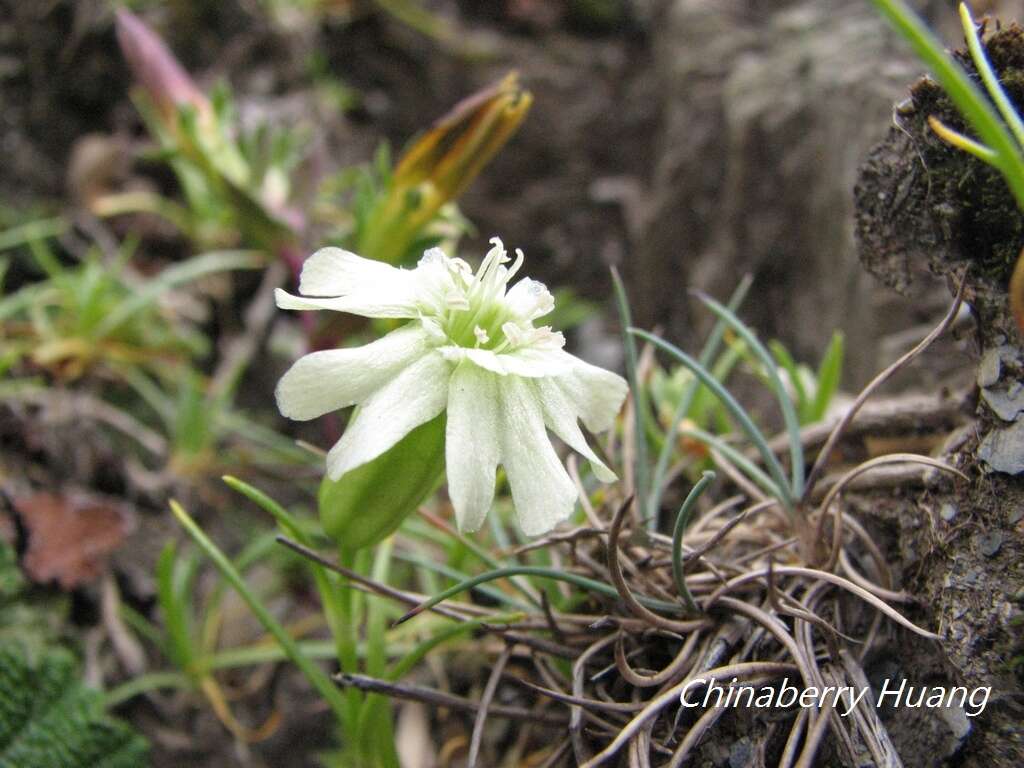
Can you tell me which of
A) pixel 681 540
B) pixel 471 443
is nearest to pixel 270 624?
pixel 471 443

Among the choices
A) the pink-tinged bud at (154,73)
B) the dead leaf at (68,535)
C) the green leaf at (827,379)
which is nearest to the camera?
the green leaf at (827,379)

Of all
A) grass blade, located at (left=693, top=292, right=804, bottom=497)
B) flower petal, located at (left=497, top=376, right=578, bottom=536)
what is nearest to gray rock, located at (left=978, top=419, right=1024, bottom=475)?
grass blade, located at (left=693, top=292, right=804, bottom=497)

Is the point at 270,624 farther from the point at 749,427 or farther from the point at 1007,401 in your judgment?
the point at 1007,401

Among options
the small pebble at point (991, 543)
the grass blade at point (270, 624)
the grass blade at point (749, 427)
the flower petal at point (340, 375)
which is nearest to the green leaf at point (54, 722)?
the grass blade at point (270, 624)

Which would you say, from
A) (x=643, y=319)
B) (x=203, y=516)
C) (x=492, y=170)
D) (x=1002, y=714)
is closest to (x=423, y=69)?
(x=492, y=170)

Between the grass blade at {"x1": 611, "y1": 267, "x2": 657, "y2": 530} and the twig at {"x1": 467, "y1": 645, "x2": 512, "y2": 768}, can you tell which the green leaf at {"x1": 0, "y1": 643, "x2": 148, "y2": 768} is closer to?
the twig at {"x1": 467, "y1": 645, "x2": 512, "y2": 768}

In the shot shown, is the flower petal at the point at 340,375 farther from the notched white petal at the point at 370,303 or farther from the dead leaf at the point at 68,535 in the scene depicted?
the dead leaf at the point at 68,535

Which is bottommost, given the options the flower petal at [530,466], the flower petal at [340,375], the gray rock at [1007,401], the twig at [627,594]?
the twig at [627,594]
